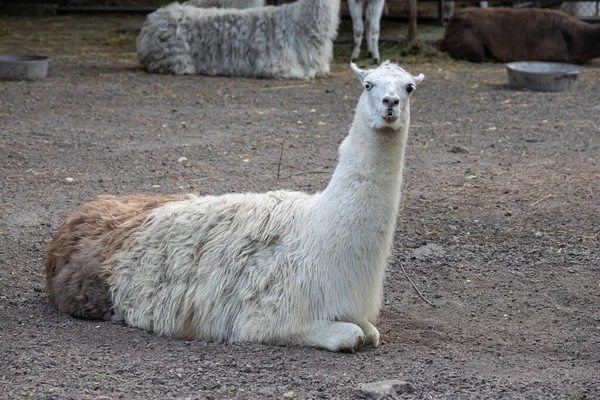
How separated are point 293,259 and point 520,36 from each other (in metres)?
9.29

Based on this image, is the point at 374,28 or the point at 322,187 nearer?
the point at 322,187

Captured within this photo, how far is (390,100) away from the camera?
3822 mm

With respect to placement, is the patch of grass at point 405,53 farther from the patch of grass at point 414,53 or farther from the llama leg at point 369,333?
the llama leg at point 369,333

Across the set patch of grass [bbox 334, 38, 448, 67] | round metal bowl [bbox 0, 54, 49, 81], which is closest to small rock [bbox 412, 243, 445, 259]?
round metal bowl [bbox 0, 54, 49, 81]

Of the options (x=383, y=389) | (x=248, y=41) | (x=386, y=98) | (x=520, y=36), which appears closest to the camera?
(x=383, y=389)

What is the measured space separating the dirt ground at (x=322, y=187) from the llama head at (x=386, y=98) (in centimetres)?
100

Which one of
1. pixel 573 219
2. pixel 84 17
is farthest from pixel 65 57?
pixel 573 219

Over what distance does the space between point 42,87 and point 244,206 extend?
6.70 metres

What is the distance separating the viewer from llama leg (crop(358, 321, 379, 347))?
408 centimetres

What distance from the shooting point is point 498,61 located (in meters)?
12.9

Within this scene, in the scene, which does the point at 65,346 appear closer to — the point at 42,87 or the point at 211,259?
the point at 211,259

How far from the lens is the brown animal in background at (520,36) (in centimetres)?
1243

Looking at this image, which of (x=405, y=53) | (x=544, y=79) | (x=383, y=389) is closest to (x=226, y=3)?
(x=405, y=53)

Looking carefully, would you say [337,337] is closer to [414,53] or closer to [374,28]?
[374,28]
